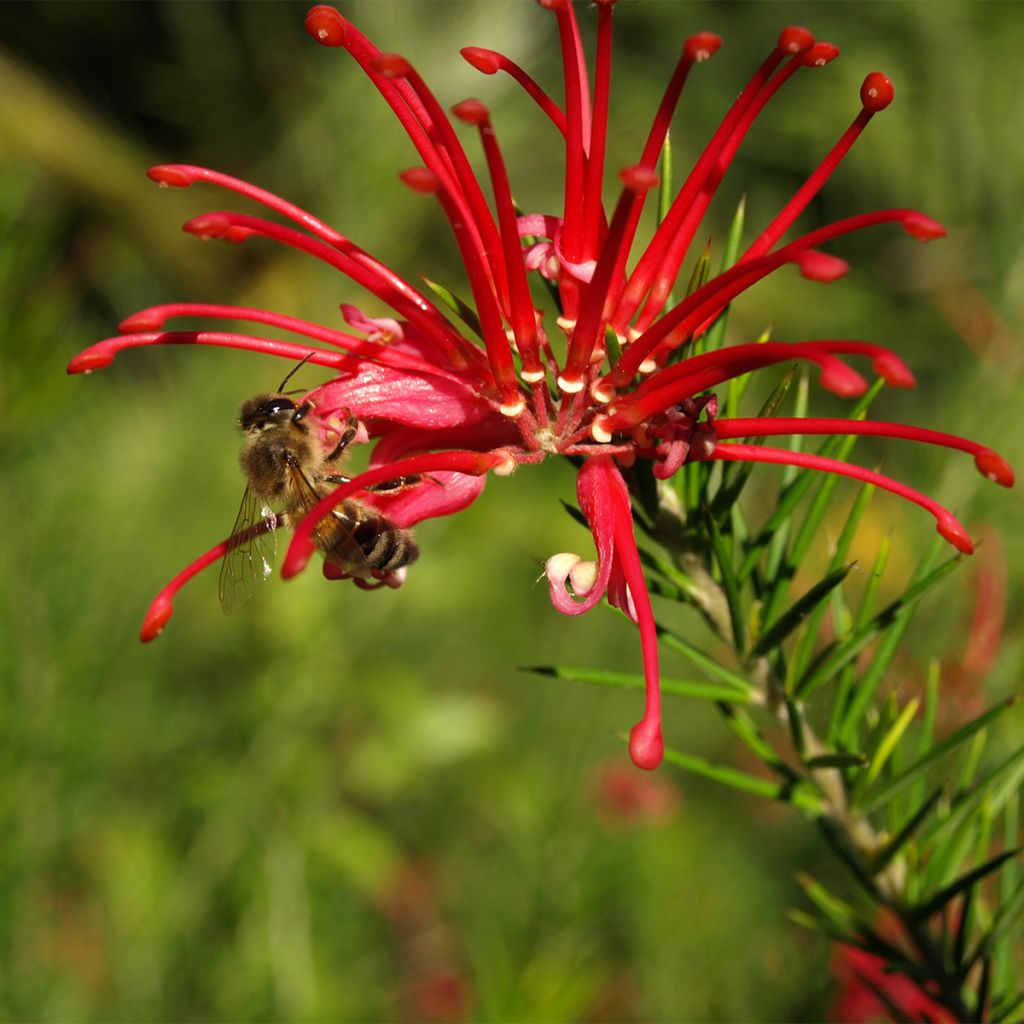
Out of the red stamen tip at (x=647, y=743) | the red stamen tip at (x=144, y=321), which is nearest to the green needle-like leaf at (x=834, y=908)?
the red stamen tip at (x=647, y=743)

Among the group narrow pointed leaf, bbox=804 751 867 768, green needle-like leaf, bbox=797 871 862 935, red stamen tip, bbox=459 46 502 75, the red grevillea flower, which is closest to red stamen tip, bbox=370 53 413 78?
the red grevillea flower

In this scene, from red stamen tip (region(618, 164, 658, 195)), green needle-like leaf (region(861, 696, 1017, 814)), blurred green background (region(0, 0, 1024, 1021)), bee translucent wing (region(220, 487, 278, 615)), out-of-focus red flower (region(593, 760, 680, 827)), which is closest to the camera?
red stamen tip (region(618, 164, 658, 195))

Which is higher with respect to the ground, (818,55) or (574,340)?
(818,55)

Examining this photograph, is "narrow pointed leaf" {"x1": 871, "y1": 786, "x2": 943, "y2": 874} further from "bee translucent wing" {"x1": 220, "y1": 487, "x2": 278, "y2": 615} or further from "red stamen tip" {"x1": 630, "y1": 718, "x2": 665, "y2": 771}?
"bee translucent wing" {"x1": 220, "y1": 487, "x2": 278, "y2": 615}

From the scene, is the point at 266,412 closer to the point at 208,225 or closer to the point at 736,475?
the point at 208,225

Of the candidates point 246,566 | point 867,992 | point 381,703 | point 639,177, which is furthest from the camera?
point 381,703

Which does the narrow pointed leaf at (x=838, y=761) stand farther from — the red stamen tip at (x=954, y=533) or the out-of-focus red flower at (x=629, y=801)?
the out-of-focus red flower at (x=629, y=801)

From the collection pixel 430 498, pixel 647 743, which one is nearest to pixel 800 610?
pixel 647 743
